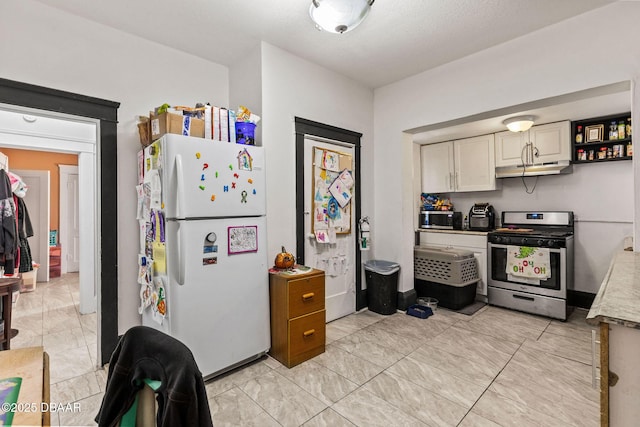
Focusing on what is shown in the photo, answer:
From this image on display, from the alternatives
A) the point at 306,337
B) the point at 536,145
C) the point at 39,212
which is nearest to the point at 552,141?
the point at 536,145

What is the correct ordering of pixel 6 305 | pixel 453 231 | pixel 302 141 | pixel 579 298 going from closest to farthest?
1. pixel 6 305
2. pixel 302 141
3. pixel 579 298
4. pixel 453 231

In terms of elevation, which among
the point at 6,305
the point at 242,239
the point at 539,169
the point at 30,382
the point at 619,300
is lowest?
the point at 6,305

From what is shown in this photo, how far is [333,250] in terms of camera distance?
3.30 meters

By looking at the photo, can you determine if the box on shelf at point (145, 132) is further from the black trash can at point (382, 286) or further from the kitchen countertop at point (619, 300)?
the kitchen countertop at point (619, 300)

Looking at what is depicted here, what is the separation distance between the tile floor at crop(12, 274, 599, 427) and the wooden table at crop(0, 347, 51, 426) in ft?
3.56

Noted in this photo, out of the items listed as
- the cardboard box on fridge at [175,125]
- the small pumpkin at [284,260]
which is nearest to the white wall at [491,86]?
the small pumpkin at [284,260]

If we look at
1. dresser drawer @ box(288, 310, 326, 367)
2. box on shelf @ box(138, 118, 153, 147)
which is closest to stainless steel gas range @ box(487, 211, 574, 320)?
dresser drawer @ box(288, 310, 326, 367)

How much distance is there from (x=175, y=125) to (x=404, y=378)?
93.7 inches

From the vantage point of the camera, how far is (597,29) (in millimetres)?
2273

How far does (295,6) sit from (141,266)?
2.28 m

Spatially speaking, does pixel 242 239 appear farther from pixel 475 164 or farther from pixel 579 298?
pixel 579 298

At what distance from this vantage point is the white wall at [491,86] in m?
2.22

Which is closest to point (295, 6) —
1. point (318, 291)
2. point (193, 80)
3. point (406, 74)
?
point (193, 80)

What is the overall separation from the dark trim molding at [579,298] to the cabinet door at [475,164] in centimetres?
157
